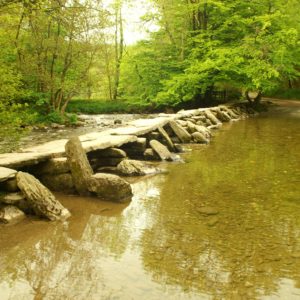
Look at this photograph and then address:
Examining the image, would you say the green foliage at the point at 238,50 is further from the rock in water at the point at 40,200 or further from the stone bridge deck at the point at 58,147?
the rock in water at the point at 40,200

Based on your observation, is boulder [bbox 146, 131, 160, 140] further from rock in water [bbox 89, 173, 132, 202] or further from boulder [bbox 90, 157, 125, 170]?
rock in water [bbox 89, 173, 132, 202]

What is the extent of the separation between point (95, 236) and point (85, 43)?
15966mm

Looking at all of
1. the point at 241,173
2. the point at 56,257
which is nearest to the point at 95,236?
the point at 56,257

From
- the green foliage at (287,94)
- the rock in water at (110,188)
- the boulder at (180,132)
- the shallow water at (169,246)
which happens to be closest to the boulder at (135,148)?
the shallow water at (169,246)

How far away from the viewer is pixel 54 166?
5.98 metres

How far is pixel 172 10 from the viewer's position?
21.1 m

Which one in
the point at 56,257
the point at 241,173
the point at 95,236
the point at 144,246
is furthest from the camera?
the point at 241,173

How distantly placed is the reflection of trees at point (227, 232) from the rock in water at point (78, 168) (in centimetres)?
123

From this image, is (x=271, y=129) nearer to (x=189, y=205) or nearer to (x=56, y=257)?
(x=189, y=205)

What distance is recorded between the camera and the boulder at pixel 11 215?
4547 millimetres

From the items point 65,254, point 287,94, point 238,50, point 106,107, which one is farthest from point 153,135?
point 287,94

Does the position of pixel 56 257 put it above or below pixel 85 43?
below

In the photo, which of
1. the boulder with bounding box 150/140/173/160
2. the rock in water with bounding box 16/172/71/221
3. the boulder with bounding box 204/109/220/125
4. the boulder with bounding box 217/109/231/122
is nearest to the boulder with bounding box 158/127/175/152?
the boulder with bounding box 150/140/173/160

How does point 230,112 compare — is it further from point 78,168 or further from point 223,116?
point 78,168
